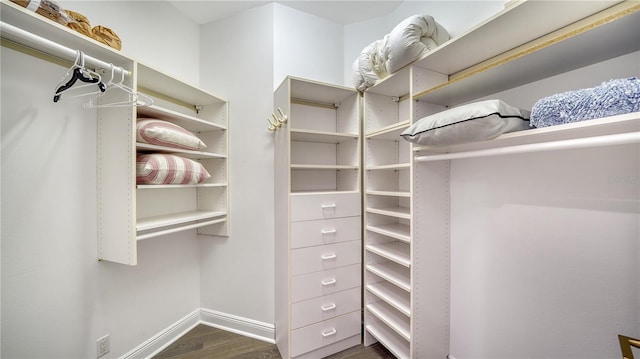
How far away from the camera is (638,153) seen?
0.85m

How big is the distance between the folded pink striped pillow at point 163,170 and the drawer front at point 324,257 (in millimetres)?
875

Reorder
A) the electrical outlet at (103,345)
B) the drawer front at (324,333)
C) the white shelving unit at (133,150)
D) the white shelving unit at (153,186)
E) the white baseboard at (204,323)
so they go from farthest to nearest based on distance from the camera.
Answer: the white baseboard at (204,323), the drawer front at (324,333), the electrical outlet at (103,345), the white shelving unit at (153,186), the white shelving unit at (133,150)

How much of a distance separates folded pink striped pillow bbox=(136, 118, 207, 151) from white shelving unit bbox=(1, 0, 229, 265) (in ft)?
0.14

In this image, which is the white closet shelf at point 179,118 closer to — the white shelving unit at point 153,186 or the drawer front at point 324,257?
the white shelving unit at point 153,186

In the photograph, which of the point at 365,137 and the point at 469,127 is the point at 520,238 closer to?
the point at 469,127

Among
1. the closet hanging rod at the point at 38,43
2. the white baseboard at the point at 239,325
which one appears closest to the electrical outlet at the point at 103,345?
the white baseboard at the point at 239,325

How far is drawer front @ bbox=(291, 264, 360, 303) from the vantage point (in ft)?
4.98

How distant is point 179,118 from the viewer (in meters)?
1.56

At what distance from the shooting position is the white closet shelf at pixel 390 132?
1402 millimetres

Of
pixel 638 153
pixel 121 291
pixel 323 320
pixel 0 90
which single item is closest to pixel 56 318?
pixel 121 291

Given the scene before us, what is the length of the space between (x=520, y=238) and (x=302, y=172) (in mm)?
1464

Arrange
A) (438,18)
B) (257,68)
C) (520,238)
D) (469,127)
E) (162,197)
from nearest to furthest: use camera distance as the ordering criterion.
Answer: (469,127) → (520,238) → (438,18) → (162,197) → (257,68)

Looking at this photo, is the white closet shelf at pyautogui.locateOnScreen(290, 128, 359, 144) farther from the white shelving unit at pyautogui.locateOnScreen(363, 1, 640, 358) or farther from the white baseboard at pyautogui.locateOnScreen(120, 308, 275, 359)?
the white baseboard at pyautogui.locateOnScreen(120, 308, 275, 359)

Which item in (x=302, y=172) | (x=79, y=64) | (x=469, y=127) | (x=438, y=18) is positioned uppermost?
(x=438, y=18)
